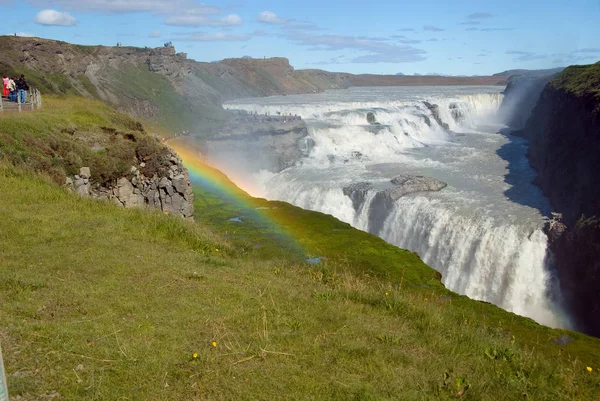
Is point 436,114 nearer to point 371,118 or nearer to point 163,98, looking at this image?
point 371,118

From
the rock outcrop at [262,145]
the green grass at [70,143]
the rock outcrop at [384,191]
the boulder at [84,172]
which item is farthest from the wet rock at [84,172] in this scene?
the rock outcrop at [262,145]

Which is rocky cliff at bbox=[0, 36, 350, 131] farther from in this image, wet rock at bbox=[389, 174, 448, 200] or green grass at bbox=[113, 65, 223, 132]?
wet rock at bbox=[389, 174, 448, 200]

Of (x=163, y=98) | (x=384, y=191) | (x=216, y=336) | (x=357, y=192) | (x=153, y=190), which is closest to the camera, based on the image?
(x=216, y=336)

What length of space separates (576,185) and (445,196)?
729 cm

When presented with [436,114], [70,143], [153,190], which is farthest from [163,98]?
[70,143]

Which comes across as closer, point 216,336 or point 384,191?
point 216,336

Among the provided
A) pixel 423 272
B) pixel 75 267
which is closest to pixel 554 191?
pixel 423 272

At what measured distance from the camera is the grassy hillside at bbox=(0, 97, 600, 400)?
19.3 feet

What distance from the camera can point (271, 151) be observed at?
4916 centimetres

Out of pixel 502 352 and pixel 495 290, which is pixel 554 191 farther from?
pixel 502 352

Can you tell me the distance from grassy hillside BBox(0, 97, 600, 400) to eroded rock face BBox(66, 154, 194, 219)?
669cm

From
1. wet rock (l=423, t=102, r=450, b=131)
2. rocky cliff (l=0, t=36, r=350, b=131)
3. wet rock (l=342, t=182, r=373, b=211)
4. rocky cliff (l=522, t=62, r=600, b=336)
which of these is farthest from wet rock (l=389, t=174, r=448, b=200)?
rocky cliff (l=0, t=36, r=350, b=131)

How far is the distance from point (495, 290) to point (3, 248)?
73.4 ft

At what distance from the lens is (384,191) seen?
112 feet
